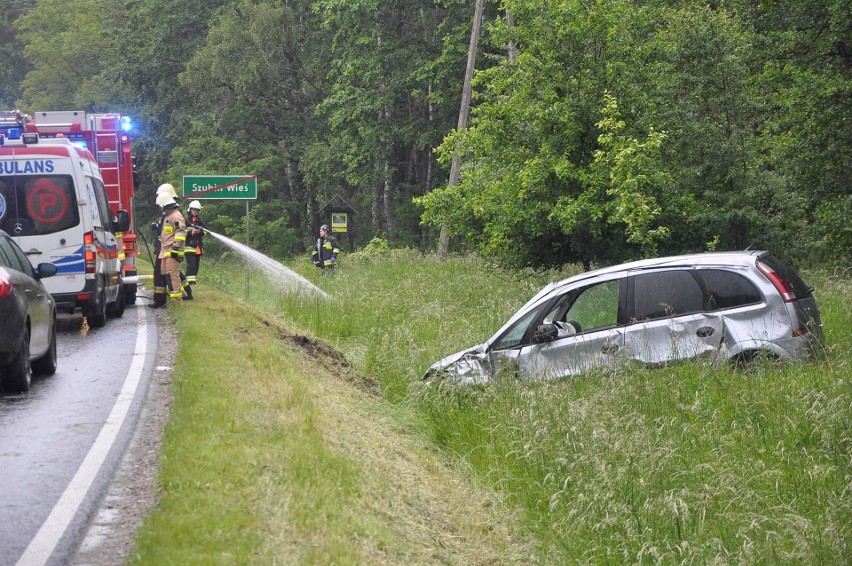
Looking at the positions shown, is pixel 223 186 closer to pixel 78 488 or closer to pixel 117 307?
pixel 117 307

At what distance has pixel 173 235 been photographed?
57.4ft

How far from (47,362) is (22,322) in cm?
155

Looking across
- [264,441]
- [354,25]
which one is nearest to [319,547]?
[264,441]

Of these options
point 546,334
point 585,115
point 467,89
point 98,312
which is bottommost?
point 98,312

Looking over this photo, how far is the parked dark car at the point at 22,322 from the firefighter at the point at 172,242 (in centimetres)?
550

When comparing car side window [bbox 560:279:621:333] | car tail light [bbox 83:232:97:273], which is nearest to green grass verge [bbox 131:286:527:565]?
car side window [bbox 560:279:621:333]

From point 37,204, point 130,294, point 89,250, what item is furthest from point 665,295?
point 130,294

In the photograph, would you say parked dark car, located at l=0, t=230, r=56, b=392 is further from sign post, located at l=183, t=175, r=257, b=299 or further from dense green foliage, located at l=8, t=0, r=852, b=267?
sign post, located at l=183, t=175, r=257, b=299

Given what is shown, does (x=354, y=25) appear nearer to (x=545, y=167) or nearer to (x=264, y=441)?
(x=545, y=167)

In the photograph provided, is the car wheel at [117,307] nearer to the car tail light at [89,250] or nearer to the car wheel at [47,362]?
the car tail light at [89,250]

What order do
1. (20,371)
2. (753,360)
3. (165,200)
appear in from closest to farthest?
(753,360)
(20,371)
(165,200)

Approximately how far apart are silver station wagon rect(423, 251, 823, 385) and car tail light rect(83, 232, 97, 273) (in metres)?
6.35

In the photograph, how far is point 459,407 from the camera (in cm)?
1065

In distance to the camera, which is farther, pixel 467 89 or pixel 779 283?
→ pixel 467 89
